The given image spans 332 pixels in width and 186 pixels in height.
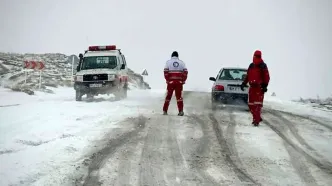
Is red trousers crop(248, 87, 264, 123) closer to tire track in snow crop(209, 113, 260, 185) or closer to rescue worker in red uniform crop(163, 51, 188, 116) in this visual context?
tire track in snow crop(209, 113, 260, 185)

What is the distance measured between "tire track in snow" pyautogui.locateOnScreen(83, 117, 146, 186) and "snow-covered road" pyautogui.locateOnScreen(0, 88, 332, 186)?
0.04 ft

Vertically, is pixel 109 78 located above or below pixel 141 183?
above

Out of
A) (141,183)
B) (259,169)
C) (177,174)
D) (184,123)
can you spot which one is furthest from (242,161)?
(184,123)

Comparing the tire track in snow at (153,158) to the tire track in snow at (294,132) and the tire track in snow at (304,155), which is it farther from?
the tire track in snow at (294,132)

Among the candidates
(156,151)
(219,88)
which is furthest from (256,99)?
(156,151)

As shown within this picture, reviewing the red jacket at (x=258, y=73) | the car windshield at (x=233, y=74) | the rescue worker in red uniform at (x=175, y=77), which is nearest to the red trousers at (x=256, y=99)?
the red jacket at (x=258, y=73)

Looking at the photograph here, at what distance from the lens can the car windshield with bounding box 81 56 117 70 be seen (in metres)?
15.7

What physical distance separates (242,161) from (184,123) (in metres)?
3.32

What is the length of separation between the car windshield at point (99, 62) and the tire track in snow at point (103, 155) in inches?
325

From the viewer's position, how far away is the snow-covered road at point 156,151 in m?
4.61

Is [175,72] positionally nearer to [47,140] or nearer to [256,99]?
[256,99]

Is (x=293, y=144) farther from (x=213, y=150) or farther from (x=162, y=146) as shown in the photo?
(x=162, y=146)

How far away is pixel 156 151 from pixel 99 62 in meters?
10.7

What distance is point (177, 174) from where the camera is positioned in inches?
187
